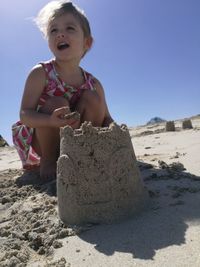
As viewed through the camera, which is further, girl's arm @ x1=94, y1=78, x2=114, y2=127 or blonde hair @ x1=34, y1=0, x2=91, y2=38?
girl's arm @ x1=94, y1=78, x2=114, y2=127

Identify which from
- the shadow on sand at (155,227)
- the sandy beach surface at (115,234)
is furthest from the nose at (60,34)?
the shadow on sand at (155,227)

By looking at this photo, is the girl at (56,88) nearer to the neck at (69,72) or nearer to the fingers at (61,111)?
the neck at (69,72)

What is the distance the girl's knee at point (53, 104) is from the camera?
110 inches

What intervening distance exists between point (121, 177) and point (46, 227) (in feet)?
1.42

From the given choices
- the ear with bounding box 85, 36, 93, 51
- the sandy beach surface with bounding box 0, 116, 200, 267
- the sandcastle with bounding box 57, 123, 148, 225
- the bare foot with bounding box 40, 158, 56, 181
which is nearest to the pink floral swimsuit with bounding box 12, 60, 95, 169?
the ear with bounding box 85, 36, 93, 51

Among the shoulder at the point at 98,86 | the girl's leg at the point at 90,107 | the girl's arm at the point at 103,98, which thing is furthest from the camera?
the shoulder at the point at 98,86

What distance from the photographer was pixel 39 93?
296 cm

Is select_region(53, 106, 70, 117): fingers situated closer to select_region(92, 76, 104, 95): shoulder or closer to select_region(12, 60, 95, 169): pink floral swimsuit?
→ select_region(12, 60, 95, 169): pink floral swimsuit

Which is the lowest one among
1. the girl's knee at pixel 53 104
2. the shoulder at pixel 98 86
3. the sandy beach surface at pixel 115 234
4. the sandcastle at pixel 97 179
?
the sandy beach surface at pixel 115 234

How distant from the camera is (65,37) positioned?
2.88 metres

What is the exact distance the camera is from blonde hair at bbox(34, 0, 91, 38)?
294cm

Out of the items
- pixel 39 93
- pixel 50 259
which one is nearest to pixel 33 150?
pixel 39 93

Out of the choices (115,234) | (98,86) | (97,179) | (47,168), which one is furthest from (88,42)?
(115,234)

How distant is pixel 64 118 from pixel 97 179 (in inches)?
22.7
